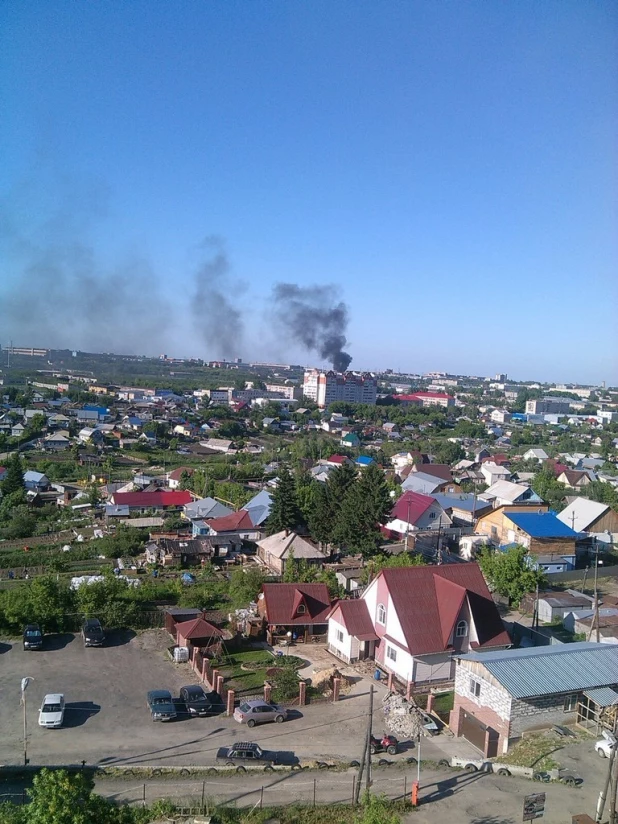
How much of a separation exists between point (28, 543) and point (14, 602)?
7.43 metres

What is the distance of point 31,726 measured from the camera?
790 cm

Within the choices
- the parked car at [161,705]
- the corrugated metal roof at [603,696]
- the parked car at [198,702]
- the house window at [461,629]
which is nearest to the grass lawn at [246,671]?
the parked car at [198,702]

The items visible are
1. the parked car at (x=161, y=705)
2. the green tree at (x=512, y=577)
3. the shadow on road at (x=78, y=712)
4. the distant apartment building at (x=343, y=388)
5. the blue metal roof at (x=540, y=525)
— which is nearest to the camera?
the shadow on road at (x=78, y=712)

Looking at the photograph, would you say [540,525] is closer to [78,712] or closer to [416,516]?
[416,516]

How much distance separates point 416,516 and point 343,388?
49.9 m

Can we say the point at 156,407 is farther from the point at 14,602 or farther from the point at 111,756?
the point at 111,756

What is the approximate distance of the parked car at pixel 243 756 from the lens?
7.09 meters

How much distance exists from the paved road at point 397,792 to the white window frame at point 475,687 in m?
1.12

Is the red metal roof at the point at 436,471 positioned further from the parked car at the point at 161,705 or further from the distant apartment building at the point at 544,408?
the distant apartment building at the point at 544,408

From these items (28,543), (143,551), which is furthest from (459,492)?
(28,543)

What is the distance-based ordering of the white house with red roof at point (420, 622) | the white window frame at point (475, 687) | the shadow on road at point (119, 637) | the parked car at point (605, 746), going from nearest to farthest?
1. the parked car at point (605, 746)
2. the white window frame at point (475, 687)
3. the white house with red roof at point (420, 622)
4. the shadow on road at point (119, 637)

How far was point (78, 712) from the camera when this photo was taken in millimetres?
8336

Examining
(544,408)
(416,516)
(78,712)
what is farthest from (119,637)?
(544,408)

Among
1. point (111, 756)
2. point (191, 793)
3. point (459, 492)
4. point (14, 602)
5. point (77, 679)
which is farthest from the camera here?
point (459, 492)
